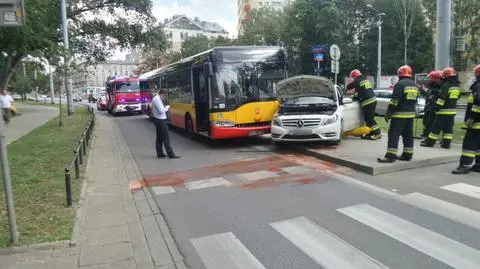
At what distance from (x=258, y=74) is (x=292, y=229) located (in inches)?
325

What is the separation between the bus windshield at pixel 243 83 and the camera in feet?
42.3

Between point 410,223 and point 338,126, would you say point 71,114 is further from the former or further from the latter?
point 410,223

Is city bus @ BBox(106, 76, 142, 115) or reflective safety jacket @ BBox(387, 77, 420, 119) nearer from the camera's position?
reflective safety jacket @ BBox(387, 77, 420, 119)

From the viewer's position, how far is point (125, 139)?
17047 millimetres

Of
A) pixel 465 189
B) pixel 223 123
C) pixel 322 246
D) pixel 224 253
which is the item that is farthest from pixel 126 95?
pixel 322 246

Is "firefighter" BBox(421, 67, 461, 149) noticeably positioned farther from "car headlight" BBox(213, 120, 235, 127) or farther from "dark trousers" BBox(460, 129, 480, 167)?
"car headlight" BBox(213, 120, 235, 127)

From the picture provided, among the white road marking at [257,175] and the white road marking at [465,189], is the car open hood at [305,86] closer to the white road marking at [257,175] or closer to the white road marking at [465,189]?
the white road marking at [257,175]

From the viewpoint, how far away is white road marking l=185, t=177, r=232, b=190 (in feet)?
27.3

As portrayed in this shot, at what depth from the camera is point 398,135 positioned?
897 centimetres

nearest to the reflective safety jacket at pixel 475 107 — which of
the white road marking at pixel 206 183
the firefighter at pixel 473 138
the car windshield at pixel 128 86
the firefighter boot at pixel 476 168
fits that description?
the firefighter at pixel 473 138

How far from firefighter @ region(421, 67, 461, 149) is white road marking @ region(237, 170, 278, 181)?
4.56 m

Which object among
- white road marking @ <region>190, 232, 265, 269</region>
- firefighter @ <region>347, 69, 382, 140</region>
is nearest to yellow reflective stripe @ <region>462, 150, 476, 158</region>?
firefighter @ <region>347, 69, 382, 140</region>

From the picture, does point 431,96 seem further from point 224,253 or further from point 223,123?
point 224,253

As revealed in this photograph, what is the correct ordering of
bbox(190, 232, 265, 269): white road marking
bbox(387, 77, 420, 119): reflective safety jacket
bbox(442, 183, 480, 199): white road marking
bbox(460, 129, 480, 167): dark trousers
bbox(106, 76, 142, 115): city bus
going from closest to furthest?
bbox(190, 232, 265, 269): white road marking < bbox(442, 183, 480, 199): white road marking < bbox(460, 129, 480, 167): dark trousers < bbox(387, 77, 420, 119): reflective safety jacket < bbox(106, 76, 142, 115): city bus
